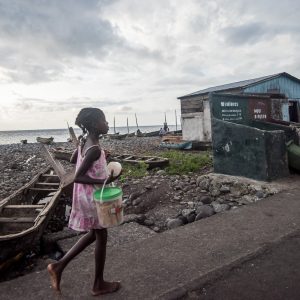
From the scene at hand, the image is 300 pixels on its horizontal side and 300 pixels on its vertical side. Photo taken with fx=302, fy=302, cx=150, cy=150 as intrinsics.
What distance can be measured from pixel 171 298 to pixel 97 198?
114 cm

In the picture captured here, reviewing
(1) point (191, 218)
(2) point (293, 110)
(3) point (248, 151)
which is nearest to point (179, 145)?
(2) point (293, 110)

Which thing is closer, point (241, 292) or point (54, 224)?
point (241, 292)

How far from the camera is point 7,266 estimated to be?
405cm

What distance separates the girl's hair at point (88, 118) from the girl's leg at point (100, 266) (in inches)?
38.3

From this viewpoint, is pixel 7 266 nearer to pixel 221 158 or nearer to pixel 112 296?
pixel 112 296

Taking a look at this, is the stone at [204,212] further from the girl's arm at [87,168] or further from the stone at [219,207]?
the girl's arm at [87,168]

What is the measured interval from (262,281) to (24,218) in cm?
390

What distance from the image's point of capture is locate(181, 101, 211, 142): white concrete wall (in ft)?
54.2

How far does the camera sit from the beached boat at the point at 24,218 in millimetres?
3920

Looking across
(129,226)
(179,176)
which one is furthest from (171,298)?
(179,176)

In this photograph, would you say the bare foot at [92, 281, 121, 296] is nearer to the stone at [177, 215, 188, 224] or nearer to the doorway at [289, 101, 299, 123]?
the stone at [177, 215, 188, 224]

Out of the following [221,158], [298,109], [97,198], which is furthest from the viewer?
[298,109]

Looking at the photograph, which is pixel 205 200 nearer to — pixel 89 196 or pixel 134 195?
pixel 134 195

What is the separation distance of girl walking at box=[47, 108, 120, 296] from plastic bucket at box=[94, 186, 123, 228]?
155 millimetres
